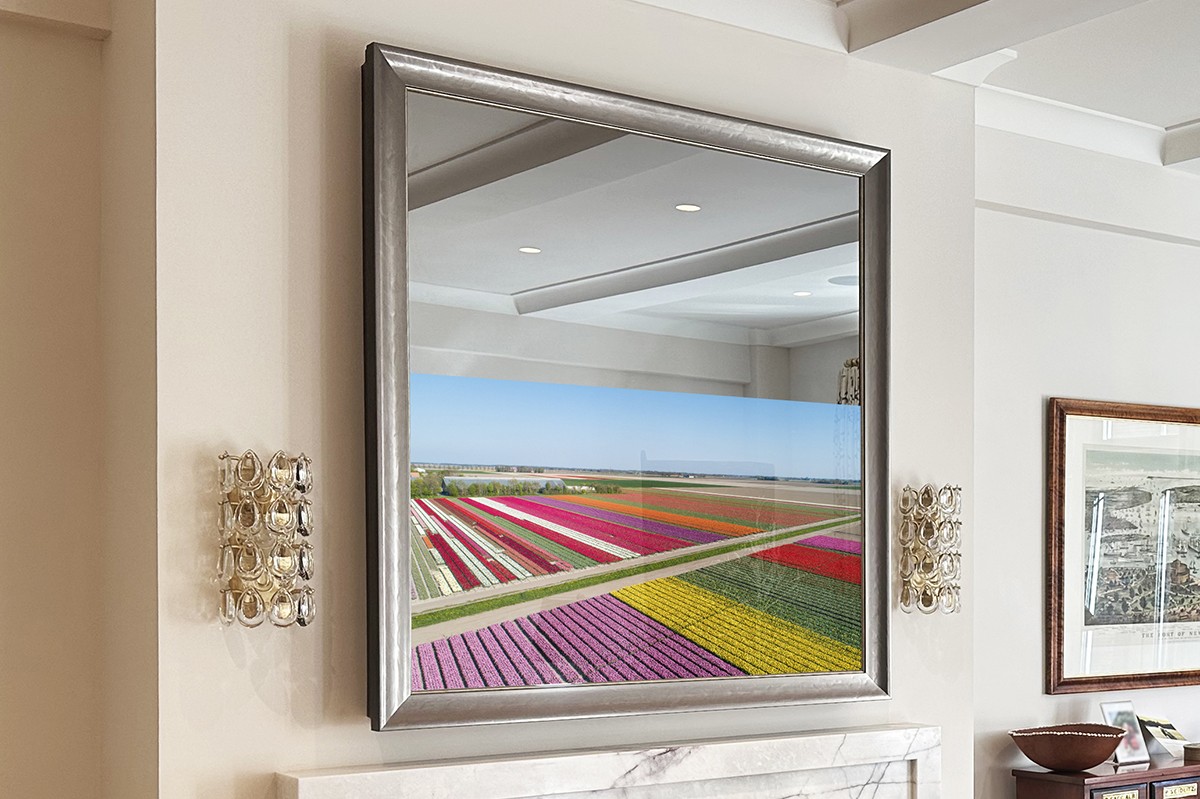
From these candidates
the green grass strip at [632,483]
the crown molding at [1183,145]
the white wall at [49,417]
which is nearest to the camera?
the white wall at [49,417]

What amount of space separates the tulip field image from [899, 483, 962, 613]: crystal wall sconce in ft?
0.54

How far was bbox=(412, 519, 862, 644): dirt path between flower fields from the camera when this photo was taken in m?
2.39

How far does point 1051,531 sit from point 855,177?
1.63 metres

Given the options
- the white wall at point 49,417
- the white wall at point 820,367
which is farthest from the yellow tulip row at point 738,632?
the white wall at point 49,417

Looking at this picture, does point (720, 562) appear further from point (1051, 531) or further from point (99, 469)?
point (1051, 531)

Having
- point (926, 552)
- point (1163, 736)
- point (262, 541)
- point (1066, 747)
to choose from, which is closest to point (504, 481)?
point (262, 541)

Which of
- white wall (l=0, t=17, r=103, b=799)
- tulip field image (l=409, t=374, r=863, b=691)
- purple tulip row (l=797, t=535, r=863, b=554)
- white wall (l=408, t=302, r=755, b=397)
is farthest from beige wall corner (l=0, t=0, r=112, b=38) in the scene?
purple tulip row (l=797, t=535, r=863, b=554)

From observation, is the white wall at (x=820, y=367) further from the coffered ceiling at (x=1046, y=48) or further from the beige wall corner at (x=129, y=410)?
the beige wall corner at (x=129, y=410)

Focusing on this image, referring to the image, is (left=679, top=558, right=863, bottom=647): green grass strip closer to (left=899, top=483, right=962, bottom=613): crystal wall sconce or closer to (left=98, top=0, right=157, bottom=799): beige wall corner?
(left=899, top=483, right=962, bottom=613): crystal wall sconce

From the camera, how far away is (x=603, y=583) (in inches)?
102

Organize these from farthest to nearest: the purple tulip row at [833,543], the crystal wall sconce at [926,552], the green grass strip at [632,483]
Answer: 1. the crystal wall sconce at [926,552]
2. the purple tulip row at [833,543]
3. the green grass strip at [632,483]

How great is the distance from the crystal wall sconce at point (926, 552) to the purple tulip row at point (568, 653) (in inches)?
22.1

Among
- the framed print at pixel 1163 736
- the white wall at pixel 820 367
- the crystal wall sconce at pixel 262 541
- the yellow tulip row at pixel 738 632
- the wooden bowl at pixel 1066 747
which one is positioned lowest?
the framed print at pixel 1163 736

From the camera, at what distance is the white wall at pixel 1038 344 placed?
3.92 meters
